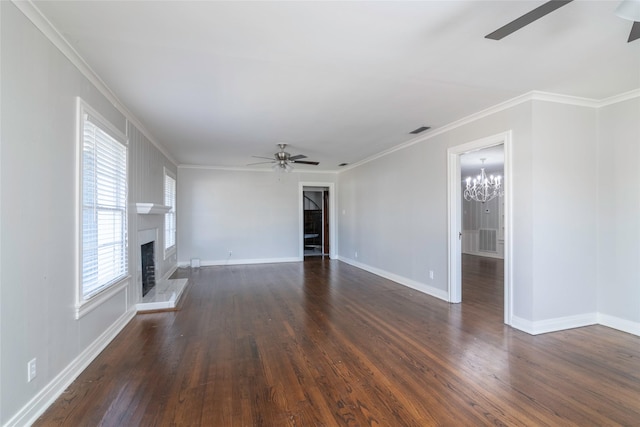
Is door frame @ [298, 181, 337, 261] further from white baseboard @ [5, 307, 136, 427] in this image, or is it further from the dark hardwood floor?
white baseboard @ [5, 307, 136, 427]

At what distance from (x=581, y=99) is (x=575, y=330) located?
252cm

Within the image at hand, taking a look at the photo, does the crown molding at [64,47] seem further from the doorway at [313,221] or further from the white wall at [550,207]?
the doorway at [313,221]

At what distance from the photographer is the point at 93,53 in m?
2.36

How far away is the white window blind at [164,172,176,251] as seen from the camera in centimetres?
600

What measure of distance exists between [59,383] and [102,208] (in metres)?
1.50

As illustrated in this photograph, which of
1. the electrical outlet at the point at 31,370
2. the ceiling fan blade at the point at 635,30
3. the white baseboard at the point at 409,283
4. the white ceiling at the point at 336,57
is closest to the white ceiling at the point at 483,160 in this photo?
the white ceiling at the point at 336,57

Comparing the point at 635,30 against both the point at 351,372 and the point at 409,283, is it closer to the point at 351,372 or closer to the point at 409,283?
the point at 351,372

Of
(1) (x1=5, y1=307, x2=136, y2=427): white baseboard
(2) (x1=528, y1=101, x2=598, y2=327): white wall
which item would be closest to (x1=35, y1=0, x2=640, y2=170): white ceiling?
(2) (x1=528, y1=101, x2=598, y2=327): white wall

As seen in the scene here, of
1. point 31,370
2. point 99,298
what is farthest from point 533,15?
point 99,298

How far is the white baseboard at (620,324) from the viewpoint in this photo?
124 inches

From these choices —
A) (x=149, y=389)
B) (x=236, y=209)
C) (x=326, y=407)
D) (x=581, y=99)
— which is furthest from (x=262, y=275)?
(x=581, y=99)

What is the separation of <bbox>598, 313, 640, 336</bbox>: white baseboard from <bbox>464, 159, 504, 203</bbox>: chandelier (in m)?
4.46

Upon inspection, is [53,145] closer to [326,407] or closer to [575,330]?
[326,407]

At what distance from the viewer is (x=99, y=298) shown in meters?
2.85
